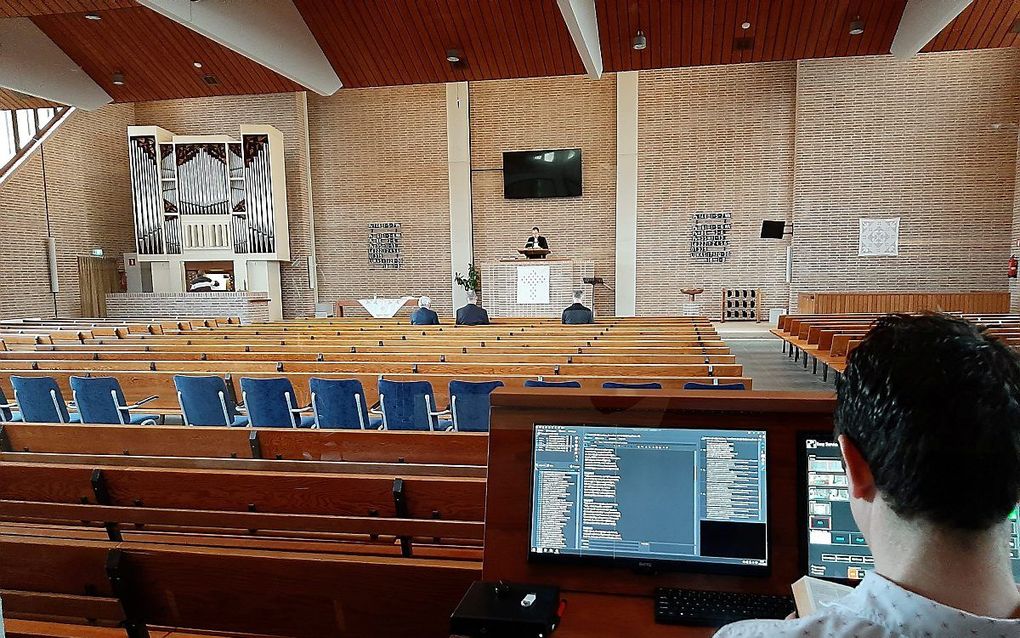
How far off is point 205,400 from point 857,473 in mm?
4668

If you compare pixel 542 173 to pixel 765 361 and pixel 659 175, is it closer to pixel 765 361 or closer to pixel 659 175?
pixel 659 175

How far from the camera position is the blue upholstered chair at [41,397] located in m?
4.47

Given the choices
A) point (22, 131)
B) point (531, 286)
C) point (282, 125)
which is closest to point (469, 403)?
point (531, 286)

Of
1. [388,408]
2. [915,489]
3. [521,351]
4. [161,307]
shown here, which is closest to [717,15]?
[521,351]

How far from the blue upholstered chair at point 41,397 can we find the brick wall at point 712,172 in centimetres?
1160

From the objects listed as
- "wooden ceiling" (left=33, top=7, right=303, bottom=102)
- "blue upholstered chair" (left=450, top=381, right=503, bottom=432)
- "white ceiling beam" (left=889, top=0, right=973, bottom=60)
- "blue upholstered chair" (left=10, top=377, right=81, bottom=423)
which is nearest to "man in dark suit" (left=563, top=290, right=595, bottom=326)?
"blue upholstered chair" (left=450, top=381, right=503, bottom=432)

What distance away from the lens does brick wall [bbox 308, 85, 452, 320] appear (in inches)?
577

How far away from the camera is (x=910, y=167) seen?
12719mm

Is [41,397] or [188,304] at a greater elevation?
[188,304]

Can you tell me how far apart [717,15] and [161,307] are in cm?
1253

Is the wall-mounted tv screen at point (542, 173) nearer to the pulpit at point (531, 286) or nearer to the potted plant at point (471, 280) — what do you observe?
the potted plant at point (471, 280)

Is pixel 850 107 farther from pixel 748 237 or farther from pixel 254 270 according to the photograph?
pixel 254 270

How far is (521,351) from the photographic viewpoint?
19.0ft

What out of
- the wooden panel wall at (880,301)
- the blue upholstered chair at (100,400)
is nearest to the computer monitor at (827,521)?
the blue upholstered chair at (100,400)
